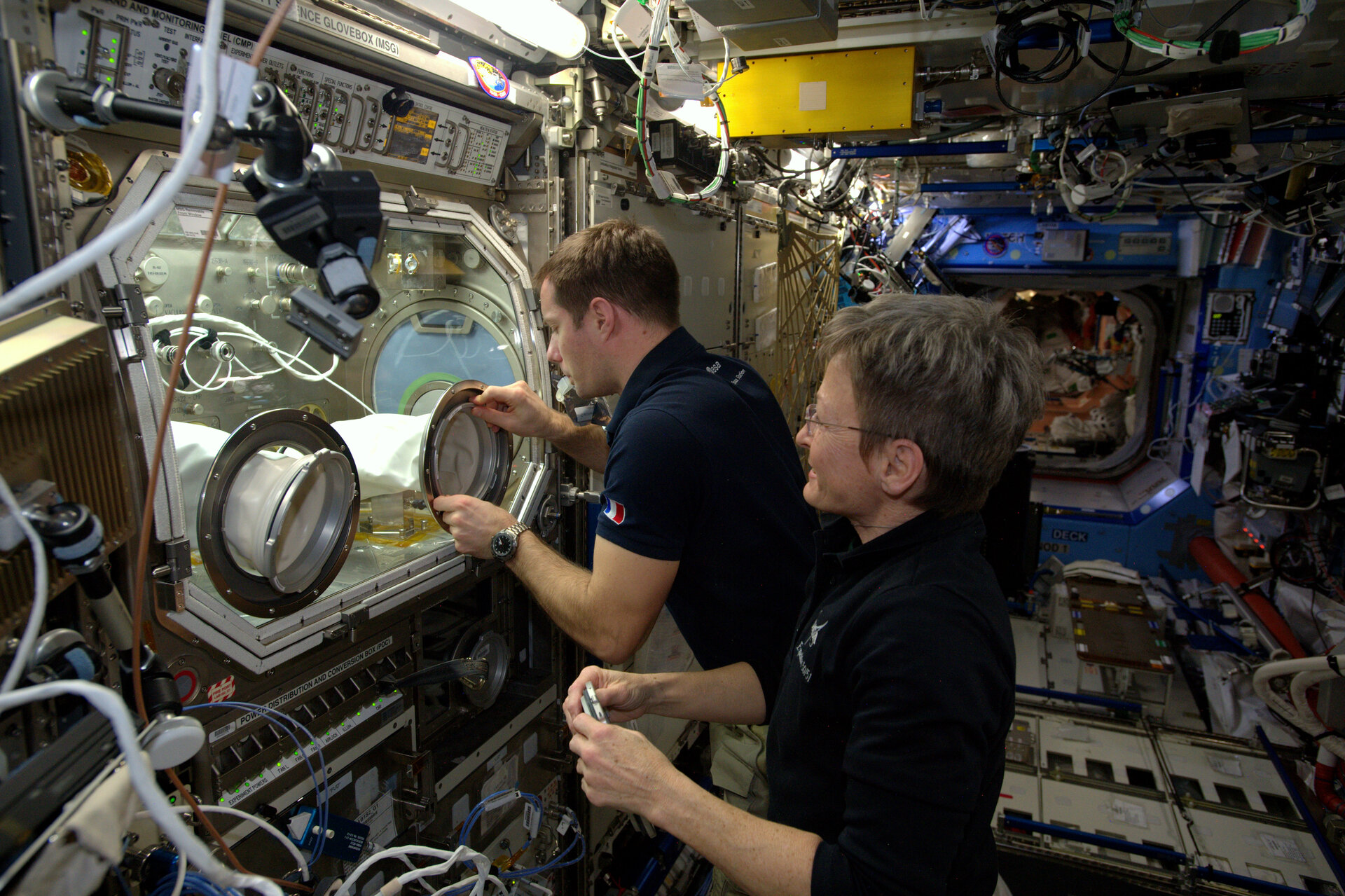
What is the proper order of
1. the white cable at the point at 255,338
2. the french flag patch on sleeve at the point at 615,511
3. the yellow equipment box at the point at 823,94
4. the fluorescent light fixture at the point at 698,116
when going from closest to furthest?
the french flag patch on sleeve at the point at 615,511
the white cable at the point at 255,338
the fluorescent light fixture at the point at 698,116
the yellow equipment box at the point at 823,94

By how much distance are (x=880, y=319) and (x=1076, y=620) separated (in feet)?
20.2

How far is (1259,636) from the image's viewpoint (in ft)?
19.6

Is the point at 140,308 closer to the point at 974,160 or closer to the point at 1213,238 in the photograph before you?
the point at 974,160

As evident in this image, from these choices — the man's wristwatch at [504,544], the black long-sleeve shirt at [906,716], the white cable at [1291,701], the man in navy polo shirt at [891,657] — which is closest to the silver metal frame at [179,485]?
the man's wristwatch at [504,544]

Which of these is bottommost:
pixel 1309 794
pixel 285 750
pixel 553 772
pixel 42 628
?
pixel 1309 794

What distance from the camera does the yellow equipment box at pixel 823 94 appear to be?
341 cm

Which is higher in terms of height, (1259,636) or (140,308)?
(140,308)

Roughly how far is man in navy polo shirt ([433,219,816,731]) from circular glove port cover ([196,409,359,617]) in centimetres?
42

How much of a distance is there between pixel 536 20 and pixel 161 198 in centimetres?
192

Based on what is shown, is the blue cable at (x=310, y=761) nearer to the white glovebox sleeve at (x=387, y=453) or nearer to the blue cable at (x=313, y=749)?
the blue cable at (x=313, y=749)

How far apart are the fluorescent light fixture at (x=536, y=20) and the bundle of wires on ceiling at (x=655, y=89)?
0.52ft

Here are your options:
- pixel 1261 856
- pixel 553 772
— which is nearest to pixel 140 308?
pixel 553 772

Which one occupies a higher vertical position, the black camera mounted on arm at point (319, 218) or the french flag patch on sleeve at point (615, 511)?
the black camera mounted on arm at point (319, 218)

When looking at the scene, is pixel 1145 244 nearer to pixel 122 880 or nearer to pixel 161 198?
pixel 161 198
